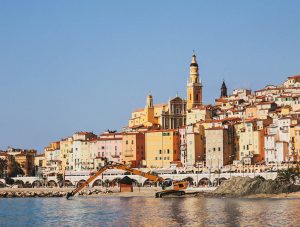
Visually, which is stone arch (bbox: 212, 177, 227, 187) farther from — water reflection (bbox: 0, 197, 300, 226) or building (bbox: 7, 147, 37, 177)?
building (bbox: 7, 147, 37, 177)

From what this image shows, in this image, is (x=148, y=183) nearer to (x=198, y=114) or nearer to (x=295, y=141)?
(x=198, y=114)

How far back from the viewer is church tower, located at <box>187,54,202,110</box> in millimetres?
124312

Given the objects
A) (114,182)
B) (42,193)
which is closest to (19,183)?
(42,193)

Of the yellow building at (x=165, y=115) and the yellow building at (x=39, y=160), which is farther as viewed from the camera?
the yellow building at (x=39, y=160)

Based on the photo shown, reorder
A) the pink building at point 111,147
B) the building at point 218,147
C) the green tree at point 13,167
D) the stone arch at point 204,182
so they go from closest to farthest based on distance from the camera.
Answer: the stone arch at point 204,182, the building at point 218,147, the pink building at point 111,147, the green tree at point 13,167

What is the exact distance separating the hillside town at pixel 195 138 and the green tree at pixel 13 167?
2.57 ft

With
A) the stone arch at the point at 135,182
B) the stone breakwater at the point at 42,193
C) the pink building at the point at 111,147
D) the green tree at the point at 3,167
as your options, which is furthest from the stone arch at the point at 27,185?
the stone arch at the point at 135,182

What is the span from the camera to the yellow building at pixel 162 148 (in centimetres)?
11575

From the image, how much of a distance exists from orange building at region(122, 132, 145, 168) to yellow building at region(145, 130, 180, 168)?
198 cm

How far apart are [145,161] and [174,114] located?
13224 mm

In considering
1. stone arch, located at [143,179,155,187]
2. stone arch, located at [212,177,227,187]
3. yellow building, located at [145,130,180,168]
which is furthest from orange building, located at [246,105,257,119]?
stone arch, located at [143,179,155,187]

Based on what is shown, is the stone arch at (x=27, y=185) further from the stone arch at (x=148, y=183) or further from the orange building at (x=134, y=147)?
the stone arch at (x=148, y=183)

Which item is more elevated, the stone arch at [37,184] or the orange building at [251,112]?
the orange building at [251,112]

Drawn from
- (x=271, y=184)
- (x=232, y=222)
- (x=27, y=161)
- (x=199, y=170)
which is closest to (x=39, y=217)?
(x=232, y=222)
